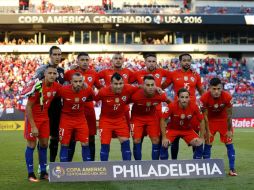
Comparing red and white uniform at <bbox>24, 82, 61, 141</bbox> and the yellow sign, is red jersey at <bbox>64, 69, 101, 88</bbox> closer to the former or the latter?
red and white uniform at <bbox>24, 82, 61, 141</bbox>

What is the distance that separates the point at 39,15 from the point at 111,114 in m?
32.8

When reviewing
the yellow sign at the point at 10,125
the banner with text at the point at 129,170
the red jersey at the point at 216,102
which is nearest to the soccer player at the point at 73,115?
the banner with text at the point at 129,170

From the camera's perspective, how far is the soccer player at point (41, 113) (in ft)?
29.9

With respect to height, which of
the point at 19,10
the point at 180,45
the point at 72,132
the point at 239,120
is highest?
the point at 19,10

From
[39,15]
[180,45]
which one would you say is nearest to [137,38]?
[180,45]

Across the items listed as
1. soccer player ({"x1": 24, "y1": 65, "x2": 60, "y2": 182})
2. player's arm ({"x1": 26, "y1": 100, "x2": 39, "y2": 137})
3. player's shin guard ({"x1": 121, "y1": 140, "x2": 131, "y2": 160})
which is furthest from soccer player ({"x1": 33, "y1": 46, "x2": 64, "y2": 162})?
player's shin guard ({"x1": 121, "y1": 140, "x2": 131, "y2": 160})

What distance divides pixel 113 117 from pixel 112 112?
0.35 feet

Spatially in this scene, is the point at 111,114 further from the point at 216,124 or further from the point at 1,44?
the point at 1,44

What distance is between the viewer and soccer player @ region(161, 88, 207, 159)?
31.8 ft

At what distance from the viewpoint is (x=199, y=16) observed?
42.2m

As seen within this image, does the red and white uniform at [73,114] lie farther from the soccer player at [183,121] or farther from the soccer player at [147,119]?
the soccer player at [183,121]

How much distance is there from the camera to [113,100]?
963cm

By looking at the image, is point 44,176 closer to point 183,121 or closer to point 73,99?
point 73,99

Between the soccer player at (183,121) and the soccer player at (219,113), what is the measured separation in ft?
0.91
